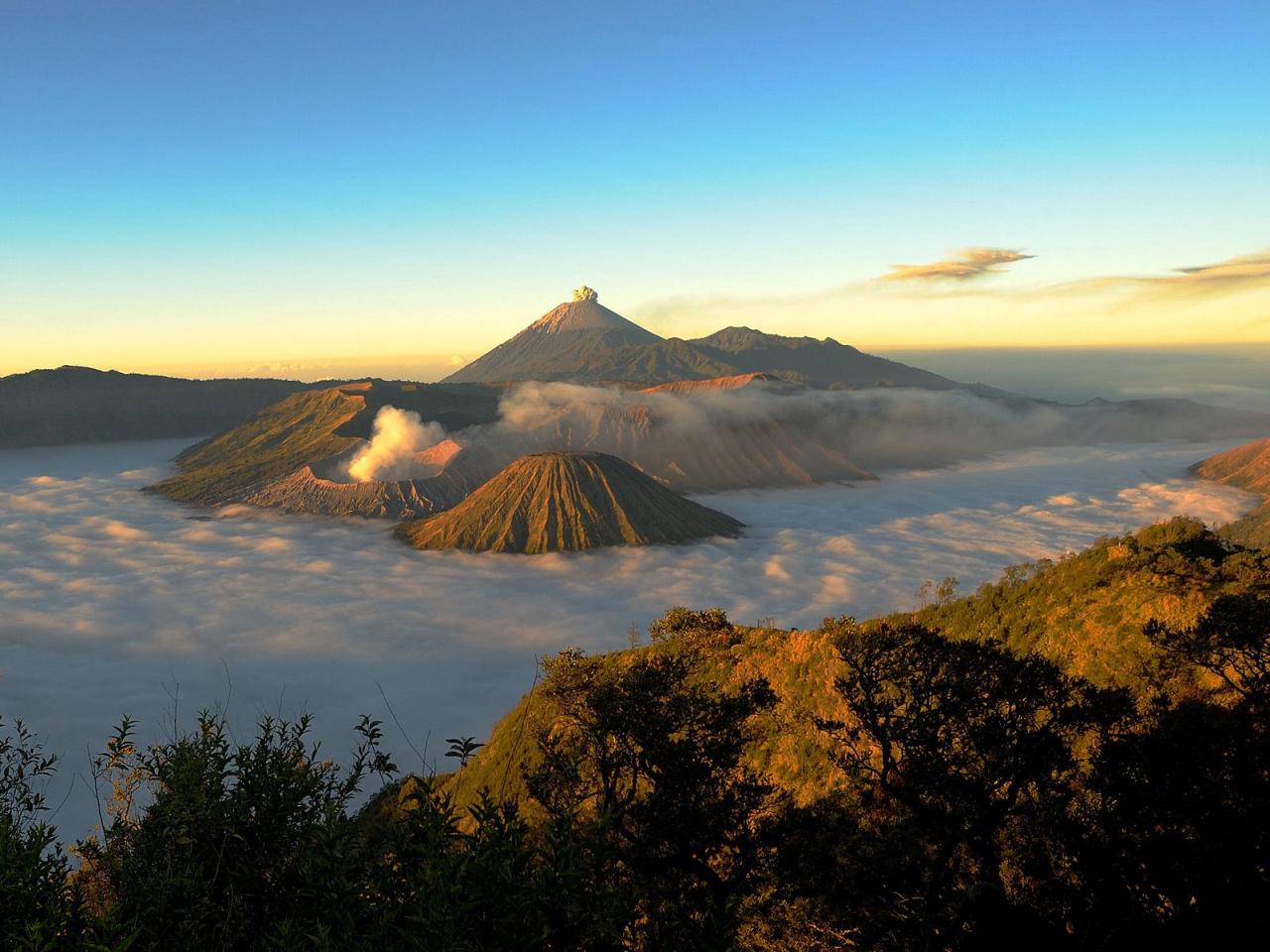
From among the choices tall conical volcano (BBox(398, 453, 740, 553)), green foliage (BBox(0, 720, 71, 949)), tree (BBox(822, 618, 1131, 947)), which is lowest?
tall conical volcano (BBox(398, 453, 740, 553))

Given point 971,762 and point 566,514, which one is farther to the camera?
point 566,514

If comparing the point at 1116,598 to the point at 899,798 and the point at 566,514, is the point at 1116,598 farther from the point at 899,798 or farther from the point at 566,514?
the point at 566,514

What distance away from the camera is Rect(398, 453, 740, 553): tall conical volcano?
A: 152 meters

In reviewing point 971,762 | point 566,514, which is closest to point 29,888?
point 971,762

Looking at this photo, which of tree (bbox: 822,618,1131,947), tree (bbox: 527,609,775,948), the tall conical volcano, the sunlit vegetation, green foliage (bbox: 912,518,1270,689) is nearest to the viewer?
the sunlit vegetation

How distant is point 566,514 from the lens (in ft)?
515

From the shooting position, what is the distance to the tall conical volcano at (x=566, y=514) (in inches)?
5969

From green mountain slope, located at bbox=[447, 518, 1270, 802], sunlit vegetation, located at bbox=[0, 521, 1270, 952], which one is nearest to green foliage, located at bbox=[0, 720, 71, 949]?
sunlit vegetation, located at bbox=[0, 521, 1270, 952]

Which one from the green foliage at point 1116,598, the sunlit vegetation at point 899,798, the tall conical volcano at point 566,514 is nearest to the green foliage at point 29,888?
the sunlit vegetation at point 899,798

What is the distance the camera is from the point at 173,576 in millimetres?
128625

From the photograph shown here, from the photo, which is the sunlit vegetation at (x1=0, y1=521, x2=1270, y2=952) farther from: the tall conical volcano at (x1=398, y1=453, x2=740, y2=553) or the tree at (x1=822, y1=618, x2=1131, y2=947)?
the tall conical volcano at (x1=398, y1=453, x2=740, y2=553)

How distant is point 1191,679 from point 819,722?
1064 centimetres

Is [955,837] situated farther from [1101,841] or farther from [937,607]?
[937,607]

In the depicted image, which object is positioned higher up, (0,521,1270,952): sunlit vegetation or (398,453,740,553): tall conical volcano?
(0,521,1270,952): sunlit vegetation
